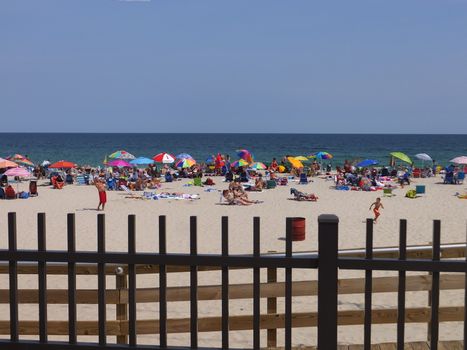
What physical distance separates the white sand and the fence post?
2.94 metres

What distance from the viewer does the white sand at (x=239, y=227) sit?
709 centimetres

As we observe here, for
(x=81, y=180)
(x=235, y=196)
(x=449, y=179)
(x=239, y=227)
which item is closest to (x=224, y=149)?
(x=81, y=180)

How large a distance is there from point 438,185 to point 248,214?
1505 centimetres

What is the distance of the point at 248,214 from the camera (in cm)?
1884

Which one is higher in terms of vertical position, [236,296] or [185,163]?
[236,296]

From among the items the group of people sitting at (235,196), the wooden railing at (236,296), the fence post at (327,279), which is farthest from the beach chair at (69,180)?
the fence post at (327,279)

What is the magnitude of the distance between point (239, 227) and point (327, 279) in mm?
12794

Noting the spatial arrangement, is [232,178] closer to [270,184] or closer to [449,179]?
[270,184]

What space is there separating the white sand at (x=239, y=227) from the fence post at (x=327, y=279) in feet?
9.65

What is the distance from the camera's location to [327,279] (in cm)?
307

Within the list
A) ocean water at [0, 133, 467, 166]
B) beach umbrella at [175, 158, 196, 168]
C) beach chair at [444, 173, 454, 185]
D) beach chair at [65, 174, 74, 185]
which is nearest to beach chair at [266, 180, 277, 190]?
beach umbrella at [175, 158, 196, 168]

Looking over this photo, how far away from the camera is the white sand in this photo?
7090 mm

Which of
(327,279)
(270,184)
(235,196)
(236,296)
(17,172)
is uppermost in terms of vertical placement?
(327,279)

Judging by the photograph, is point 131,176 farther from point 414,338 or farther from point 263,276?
point 414,338
